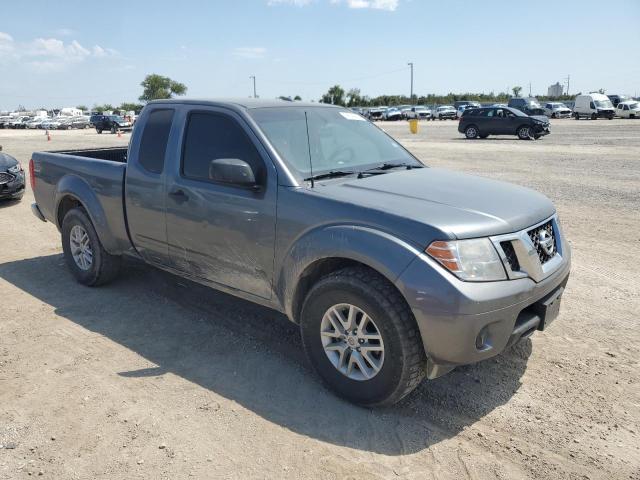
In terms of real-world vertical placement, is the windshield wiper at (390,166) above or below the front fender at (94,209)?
above

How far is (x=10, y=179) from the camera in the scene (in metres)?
10.3

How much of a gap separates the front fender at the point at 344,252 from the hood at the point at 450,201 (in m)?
0.18

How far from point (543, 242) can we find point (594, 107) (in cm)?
4693

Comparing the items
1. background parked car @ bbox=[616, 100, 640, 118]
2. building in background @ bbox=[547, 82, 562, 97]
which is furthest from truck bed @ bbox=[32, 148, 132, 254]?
building in background @ bbox=[547, 82, 562, 97]

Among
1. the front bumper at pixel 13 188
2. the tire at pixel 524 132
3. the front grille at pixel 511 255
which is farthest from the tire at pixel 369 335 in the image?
the tire at pixel 524 132

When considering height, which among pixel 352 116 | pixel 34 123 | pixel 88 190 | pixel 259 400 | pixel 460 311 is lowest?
pixel 259 400

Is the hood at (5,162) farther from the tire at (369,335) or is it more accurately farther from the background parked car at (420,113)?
the background parked car at (420,113)

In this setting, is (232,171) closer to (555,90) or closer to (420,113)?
(420,113)

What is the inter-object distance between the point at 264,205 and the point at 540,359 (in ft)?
7.56

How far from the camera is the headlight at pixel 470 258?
9.69 ft

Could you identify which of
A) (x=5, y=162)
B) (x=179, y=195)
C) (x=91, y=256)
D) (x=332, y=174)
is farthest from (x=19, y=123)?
(x=332, y=174)

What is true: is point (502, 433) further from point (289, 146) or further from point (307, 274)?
point (289, 146)

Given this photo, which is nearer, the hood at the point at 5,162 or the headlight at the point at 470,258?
the headlight at the point at 470,258

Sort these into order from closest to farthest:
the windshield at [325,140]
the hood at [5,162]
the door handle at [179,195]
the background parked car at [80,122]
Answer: the windshield at [325,140] → the door handle at [179,195] → the hood at [5,162] → the background parked car at [80,122]
